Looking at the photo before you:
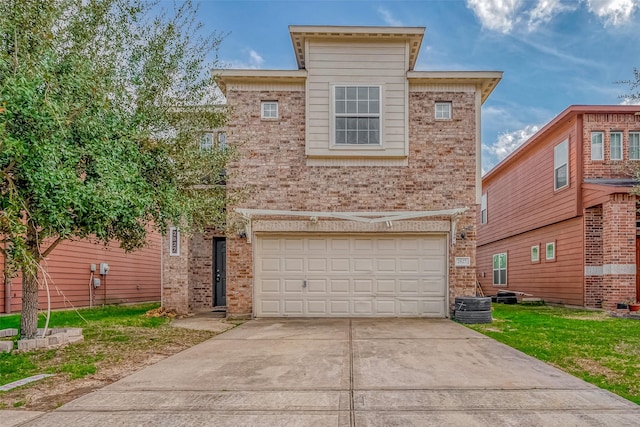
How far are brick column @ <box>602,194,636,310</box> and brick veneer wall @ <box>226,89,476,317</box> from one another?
4.71m

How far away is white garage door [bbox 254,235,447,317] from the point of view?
1091cm

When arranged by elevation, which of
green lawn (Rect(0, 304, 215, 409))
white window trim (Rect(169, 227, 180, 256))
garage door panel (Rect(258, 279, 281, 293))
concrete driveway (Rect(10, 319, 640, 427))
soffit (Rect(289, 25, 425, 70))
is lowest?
green lawn (Rect(0, 304, 215, 409))

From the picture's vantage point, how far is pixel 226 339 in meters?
7.97

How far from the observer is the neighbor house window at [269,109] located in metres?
11.1

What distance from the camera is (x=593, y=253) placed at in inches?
515

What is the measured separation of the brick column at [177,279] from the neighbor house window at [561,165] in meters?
12.1

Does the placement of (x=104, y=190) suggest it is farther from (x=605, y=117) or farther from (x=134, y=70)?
(x=605, y=117)

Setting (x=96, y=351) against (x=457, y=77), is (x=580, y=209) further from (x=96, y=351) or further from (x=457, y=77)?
(x=96, y=351)

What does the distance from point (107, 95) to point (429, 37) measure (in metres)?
8.13

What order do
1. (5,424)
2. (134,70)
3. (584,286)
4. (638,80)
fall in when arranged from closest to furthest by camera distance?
(5,424) → (134,70) → (638,80) → (584,286)

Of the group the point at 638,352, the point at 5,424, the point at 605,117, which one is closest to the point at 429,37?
the point at 605,117

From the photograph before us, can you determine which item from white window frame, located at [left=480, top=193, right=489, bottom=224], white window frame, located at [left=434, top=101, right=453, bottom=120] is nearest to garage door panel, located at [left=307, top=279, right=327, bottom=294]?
white window frame, located at [left=434, top=101, right=453, bottom=120]

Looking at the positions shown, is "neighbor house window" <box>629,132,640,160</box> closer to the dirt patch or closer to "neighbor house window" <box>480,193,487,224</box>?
"neighbor house window" <box>480,193,487,224</box>

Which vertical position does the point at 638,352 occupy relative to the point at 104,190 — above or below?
below
